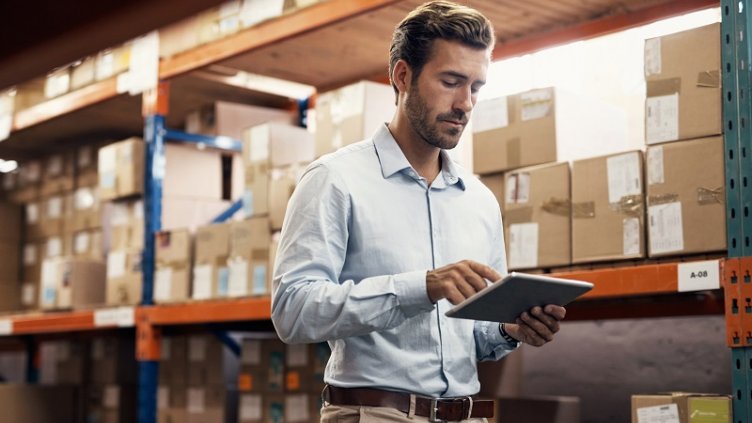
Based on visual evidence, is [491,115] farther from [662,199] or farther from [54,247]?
[54,247]

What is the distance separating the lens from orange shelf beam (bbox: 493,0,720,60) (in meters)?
3.67

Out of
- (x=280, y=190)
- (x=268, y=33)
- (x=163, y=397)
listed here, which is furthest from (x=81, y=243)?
(x=268, y=33)

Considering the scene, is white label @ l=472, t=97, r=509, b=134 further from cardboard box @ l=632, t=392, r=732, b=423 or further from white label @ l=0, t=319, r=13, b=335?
white label @ l=0, t=319, r=13, b=335

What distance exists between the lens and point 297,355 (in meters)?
4.58

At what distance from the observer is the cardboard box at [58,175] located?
641 cm

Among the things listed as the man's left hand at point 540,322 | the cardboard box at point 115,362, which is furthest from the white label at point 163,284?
the man's left hand at point 540,322

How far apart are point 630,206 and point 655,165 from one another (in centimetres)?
15

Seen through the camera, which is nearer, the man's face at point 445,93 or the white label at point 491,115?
the man's face at point 445,93

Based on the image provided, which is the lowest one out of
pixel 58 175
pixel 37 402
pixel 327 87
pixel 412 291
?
pixel 37 402

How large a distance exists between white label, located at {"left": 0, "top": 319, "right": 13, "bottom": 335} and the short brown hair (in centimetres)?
482

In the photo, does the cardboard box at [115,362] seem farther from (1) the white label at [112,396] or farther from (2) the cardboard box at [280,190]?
(2) the cardboard box at [280,190]

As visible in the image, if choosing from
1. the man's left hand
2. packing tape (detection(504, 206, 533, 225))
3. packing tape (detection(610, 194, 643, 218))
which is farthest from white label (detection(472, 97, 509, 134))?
the man's left hand

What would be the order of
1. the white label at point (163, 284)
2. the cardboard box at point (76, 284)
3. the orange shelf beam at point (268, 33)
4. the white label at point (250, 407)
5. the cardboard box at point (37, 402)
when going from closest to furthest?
the orange shelf beam at point (268, 33) → the white label at point (250, 407) → the white label at point (163, 284) → the cardboard box at point (76, 284) → the cardboard box at point (37, 402)

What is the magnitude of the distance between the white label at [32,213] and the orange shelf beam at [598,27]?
12.2ft
